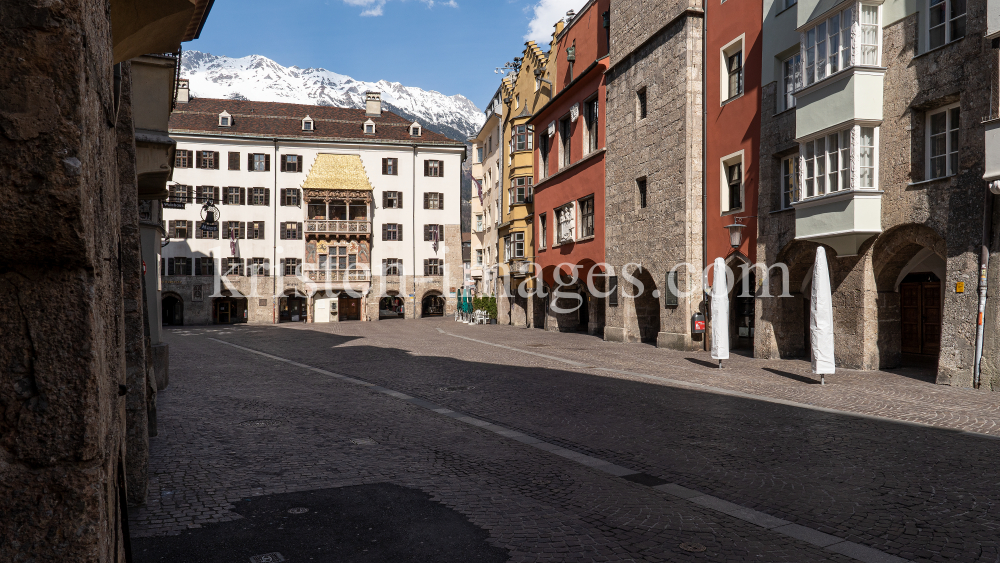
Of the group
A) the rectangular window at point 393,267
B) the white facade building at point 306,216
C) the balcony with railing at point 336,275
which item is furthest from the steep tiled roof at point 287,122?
the balcony with railing at point 336,275

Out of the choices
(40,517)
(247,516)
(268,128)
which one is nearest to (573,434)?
(247,516)

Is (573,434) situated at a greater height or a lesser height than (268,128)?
lesser

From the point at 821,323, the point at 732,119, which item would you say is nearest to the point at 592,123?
the point at 732,119

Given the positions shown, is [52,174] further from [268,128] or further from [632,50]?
[268,128]

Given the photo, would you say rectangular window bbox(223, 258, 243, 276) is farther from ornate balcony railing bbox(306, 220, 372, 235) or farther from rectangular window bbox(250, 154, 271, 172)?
rectangular window bbox(250, 154, 271, 172)

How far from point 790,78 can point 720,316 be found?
7283 mm

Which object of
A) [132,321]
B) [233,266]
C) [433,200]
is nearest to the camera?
[132,321]

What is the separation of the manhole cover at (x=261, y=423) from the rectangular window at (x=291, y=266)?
157 ft

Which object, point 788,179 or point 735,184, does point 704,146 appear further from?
point 788,179

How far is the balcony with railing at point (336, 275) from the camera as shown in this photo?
56188 millimetres

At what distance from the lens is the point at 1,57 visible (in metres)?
1.48

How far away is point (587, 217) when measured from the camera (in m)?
31.7

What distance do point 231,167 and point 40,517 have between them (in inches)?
2284

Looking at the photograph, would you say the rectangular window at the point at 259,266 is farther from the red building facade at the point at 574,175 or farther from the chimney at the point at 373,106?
the red building facade at the point at 574,175
